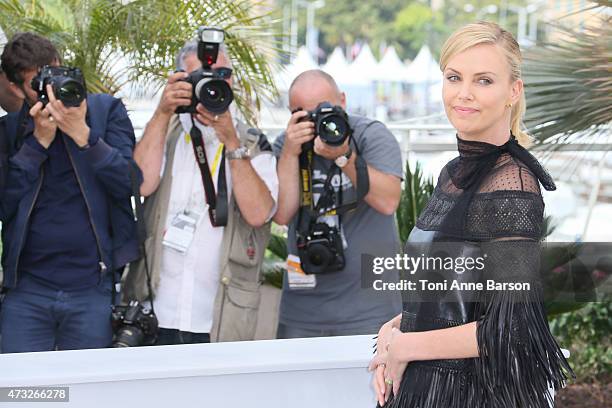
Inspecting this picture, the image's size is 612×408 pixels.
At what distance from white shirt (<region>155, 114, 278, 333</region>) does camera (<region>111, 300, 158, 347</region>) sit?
0.09m

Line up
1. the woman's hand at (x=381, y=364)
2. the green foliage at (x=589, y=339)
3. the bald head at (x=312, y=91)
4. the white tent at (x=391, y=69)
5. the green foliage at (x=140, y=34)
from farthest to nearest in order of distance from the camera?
1. the white tent at (x=391, y=69)
2. the green foliage at (x=589, y=339)
3. the green foliage at (x=140, y=34)
4. the bald head at (x=312, y=91)
5. the woman's hand at (x=381, y=364)

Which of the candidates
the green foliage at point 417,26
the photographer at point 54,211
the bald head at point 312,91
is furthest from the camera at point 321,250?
the green foliage at point 417,26

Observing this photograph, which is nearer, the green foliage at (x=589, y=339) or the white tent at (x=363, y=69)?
the green foliage at (x=589, y=339)

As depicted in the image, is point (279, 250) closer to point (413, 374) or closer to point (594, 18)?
point (594, 18)

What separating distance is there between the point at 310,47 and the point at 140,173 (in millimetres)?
51938

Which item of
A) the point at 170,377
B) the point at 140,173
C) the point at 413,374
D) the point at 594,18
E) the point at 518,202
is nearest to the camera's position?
the point at 518,202

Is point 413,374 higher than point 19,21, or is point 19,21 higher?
point 19,21

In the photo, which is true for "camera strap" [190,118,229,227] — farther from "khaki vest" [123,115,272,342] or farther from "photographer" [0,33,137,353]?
"photographer" [0,33,137,353]

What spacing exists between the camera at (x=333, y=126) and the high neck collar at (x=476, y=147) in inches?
64.2

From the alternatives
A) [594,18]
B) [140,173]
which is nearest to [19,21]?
[140,173]

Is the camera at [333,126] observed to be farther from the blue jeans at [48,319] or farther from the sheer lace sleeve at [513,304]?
the sheer lace sleeve at [513,304]

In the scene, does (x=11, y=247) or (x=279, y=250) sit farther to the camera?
(x=279, y=250)

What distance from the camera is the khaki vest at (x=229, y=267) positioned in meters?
3.42

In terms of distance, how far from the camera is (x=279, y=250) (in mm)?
4738
